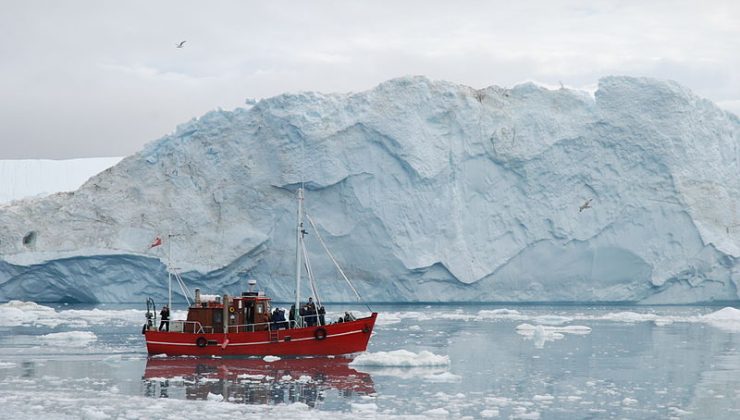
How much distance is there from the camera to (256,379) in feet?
41.6

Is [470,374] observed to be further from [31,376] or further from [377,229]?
[377,229]

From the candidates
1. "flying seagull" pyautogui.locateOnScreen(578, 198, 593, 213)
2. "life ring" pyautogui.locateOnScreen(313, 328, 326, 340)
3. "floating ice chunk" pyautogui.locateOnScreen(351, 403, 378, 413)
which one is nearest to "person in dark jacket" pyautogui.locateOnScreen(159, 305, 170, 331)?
"life ring" pyautogui.locateOnScreen(313, 328, 326, 340)

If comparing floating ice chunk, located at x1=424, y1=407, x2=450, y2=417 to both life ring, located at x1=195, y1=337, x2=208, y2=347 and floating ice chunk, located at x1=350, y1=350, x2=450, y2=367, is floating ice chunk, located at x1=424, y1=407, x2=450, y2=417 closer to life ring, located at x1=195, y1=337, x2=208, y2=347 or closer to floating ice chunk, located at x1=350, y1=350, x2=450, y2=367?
floating ice chunk, located at x1=350, y1=350, x2=450, y2=367

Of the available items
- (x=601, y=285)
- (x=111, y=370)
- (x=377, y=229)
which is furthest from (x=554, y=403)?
(x=601, y=285)

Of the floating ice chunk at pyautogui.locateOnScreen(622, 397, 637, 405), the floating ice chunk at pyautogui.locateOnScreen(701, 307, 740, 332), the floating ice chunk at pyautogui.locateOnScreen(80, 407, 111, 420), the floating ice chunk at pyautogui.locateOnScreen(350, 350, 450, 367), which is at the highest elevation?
the floating ice chunk at pyautogui.locateOnScreen(701, 307, 740, 332)

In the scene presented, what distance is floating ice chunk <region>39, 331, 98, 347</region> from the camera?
57.1ft

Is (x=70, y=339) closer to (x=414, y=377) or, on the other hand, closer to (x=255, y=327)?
(x=255, y=327)

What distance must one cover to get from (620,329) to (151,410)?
1364cm

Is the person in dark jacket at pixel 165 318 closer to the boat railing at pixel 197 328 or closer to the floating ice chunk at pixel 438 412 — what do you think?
the boat railing at pixel 197 328

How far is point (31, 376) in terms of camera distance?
12.6 m

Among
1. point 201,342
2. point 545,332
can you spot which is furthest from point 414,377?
point 545,332

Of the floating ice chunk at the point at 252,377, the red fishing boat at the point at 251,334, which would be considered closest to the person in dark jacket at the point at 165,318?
the red fishing boat at the point at 251,334

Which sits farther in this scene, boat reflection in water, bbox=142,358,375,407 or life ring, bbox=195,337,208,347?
life ring, bbox=195,337,208,347

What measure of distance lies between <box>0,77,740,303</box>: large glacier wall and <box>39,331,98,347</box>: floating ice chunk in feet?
33.1
